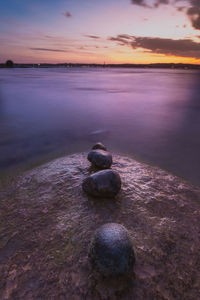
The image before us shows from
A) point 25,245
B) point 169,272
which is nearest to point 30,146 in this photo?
point 25,245

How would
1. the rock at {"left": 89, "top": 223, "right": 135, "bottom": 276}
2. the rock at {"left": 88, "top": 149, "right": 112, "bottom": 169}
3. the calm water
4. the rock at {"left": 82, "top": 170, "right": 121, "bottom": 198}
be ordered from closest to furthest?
1. the rock at {"left": 89, "top": 223, "right": 135, "bottom": 276}
2. the rock at {"left": 82, "top": 170, "right": 121, "bottom": 198}
3. the rock at {"left": 88, "top": 149, "right": 112, "bottom": 169}
4. the calm water

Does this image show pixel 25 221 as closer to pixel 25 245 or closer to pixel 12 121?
pixel 25 245

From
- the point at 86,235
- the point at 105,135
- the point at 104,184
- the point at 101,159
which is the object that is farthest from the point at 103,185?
the point at 105,135

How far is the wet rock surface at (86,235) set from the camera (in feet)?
5.13

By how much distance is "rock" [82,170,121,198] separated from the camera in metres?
2.54

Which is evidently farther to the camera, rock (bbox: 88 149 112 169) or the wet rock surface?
rock (bbox: 88 149 112 169)

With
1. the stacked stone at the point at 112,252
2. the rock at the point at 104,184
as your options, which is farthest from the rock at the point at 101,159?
the stacked stone at the point at 112,252

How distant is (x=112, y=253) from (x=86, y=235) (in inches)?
23.1

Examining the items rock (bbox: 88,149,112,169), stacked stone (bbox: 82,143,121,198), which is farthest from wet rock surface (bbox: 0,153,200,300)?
rock (bbox: 88,149,112,169)

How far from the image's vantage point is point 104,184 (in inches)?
100

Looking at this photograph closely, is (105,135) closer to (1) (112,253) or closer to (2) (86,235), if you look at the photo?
(2) (86,235)

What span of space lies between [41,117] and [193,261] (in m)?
7.50

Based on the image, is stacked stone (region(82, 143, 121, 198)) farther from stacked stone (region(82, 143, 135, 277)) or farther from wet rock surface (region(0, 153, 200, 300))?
stacked stone (region(82, 143, 135, 277))

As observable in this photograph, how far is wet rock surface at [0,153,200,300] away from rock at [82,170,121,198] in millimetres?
118
